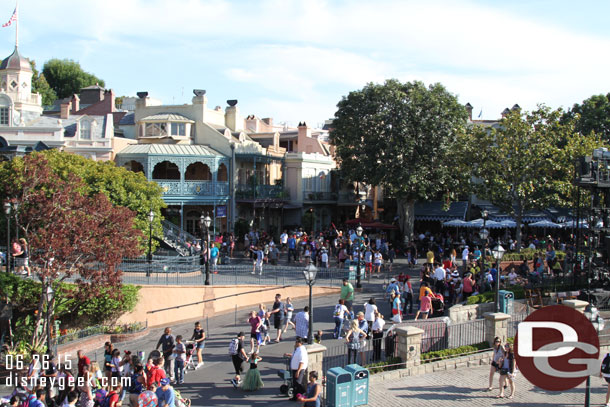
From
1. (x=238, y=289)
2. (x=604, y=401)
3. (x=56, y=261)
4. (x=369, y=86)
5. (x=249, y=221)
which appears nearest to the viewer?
(x=604, y=401)

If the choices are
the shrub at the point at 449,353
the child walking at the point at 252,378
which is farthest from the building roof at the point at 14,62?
the shrub at the point at 449,353

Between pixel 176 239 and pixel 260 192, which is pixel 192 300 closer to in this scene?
pixel 176 239

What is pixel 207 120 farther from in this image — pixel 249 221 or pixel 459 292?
pixel 459 292

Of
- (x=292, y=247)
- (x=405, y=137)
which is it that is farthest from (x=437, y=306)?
(x=405, y=137)

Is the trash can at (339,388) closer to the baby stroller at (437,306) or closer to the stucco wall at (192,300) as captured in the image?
the baby stroller at (437,306)

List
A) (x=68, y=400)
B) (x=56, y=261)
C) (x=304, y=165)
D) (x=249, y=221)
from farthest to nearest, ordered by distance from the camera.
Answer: (x=304, y=165)
(x=249, y=221)
(x=56, y=261)
(x=68, y=400)

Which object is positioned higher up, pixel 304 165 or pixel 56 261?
pixel 304 165

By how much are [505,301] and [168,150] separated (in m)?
23.4

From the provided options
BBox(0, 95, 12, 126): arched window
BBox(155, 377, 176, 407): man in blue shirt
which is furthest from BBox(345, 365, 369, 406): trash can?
BBox(0, 95, 12, 126): arched window

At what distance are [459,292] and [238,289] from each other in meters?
9.02

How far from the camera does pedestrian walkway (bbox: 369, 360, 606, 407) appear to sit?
13555mm

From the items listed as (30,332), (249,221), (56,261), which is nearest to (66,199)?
(56,261)

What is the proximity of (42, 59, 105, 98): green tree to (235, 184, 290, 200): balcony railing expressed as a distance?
1833 inches

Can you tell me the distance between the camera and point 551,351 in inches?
547
